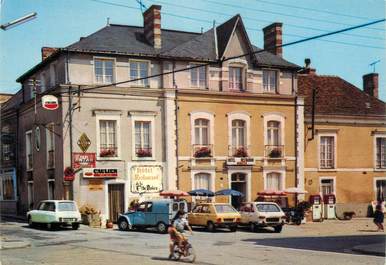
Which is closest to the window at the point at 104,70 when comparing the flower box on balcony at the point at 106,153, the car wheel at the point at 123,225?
the flower box on balcony at the point at 106,153

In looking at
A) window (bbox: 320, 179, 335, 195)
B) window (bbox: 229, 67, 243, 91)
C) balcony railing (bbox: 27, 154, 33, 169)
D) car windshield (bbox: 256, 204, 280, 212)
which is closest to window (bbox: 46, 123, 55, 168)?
balcony railing (bbox: 27, 154, 33, 169)

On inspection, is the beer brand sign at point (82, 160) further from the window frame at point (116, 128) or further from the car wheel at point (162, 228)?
the car wheel at point (162, 228)

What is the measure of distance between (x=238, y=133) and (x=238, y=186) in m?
3.37

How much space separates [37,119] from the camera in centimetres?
3556

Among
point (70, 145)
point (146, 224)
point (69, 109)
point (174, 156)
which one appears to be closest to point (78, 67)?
point (69, 109)

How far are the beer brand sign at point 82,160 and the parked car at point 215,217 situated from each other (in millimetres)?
6610

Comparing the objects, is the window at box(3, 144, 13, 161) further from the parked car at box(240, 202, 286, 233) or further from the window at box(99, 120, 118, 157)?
the parked car at box(240, 202, 286, 233)

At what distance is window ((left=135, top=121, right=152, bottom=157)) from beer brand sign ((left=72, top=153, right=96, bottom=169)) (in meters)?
2.82

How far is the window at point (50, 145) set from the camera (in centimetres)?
3277

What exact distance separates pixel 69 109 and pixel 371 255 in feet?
61.9

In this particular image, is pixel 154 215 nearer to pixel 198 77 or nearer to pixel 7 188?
pixel 198 77

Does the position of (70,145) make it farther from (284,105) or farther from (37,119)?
(284,105)

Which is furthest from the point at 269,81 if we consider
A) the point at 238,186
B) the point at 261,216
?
the point at 261,216

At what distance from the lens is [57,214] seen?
27.6 m
